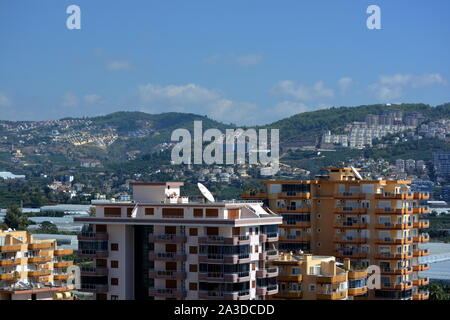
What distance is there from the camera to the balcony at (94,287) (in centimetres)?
4159

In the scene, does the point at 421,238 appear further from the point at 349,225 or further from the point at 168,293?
the point at 168,293

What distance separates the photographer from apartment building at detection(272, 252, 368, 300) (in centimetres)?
4209

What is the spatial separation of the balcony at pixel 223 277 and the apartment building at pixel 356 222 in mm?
9923

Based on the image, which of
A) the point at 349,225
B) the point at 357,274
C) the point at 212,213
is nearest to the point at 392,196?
the point at 349,225

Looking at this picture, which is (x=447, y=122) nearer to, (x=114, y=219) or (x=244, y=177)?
(x=244, y=177)

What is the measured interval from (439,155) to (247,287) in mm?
136217

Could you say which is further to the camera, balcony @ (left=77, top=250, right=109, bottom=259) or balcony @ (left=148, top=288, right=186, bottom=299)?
balcony @ (left=77, top=250, right=109, bottom=259)

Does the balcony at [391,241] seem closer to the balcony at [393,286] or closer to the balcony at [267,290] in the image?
the balcony at [393,286]

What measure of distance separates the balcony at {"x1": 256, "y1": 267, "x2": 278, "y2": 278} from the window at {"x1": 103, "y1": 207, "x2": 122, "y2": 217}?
5762 millimetres

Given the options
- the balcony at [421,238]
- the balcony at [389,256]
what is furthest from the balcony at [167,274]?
the balcony at [421,238]

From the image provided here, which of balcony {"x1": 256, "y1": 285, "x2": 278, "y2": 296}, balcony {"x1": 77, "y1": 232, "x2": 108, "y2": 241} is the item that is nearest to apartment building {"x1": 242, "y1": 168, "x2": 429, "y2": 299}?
balcony {"x1": 256, "y1": 285, "x2": 278, "y2": 296}

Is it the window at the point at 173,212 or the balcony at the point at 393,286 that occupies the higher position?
the window at the point at 173,212

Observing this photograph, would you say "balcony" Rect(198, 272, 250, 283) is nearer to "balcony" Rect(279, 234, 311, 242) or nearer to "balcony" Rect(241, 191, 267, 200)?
"balcony" Rect(279, 234, 311, 242)

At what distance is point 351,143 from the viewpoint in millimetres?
191500
